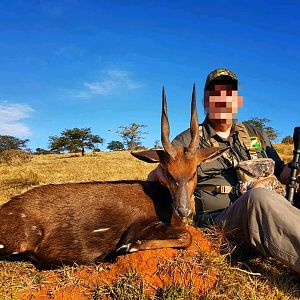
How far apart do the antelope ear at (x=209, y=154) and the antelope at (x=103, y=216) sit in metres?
0.01

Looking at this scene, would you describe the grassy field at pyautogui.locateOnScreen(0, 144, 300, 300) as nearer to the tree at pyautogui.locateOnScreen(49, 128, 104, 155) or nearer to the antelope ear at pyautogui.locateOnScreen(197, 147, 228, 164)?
the antelope ear at pyautogui.locateOnScreen(197, 147, 228, 164)

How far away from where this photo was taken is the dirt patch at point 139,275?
431 cm

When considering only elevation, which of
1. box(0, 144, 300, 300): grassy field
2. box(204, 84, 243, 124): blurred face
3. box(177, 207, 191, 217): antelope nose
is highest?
box(204, 84, 243, 124): blurred face

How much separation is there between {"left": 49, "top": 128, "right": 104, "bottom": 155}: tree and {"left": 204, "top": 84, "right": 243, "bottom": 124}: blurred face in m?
51.9

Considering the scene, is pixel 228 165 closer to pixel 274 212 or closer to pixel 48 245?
pixel 274 212

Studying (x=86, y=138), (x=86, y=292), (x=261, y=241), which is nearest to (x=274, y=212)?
(x=261, y=241)

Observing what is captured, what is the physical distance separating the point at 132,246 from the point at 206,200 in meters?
1.66

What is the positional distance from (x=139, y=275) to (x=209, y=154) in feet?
6.74

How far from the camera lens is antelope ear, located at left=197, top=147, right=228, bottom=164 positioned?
562cm

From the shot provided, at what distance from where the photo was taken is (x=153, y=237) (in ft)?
16.2

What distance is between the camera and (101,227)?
17.3ft

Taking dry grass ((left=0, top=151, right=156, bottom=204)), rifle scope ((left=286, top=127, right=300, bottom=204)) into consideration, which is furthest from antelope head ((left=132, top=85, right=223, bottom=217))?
dry grass ((left=0, top=151, right=156, bottom=204))

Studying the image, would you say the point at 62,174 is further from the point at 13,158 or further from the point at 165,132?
the point at 13,158

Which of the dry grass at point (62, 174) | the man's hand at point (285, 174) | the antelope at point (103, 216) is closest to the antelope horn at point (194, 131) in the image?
the antelope at point (103, 216)
